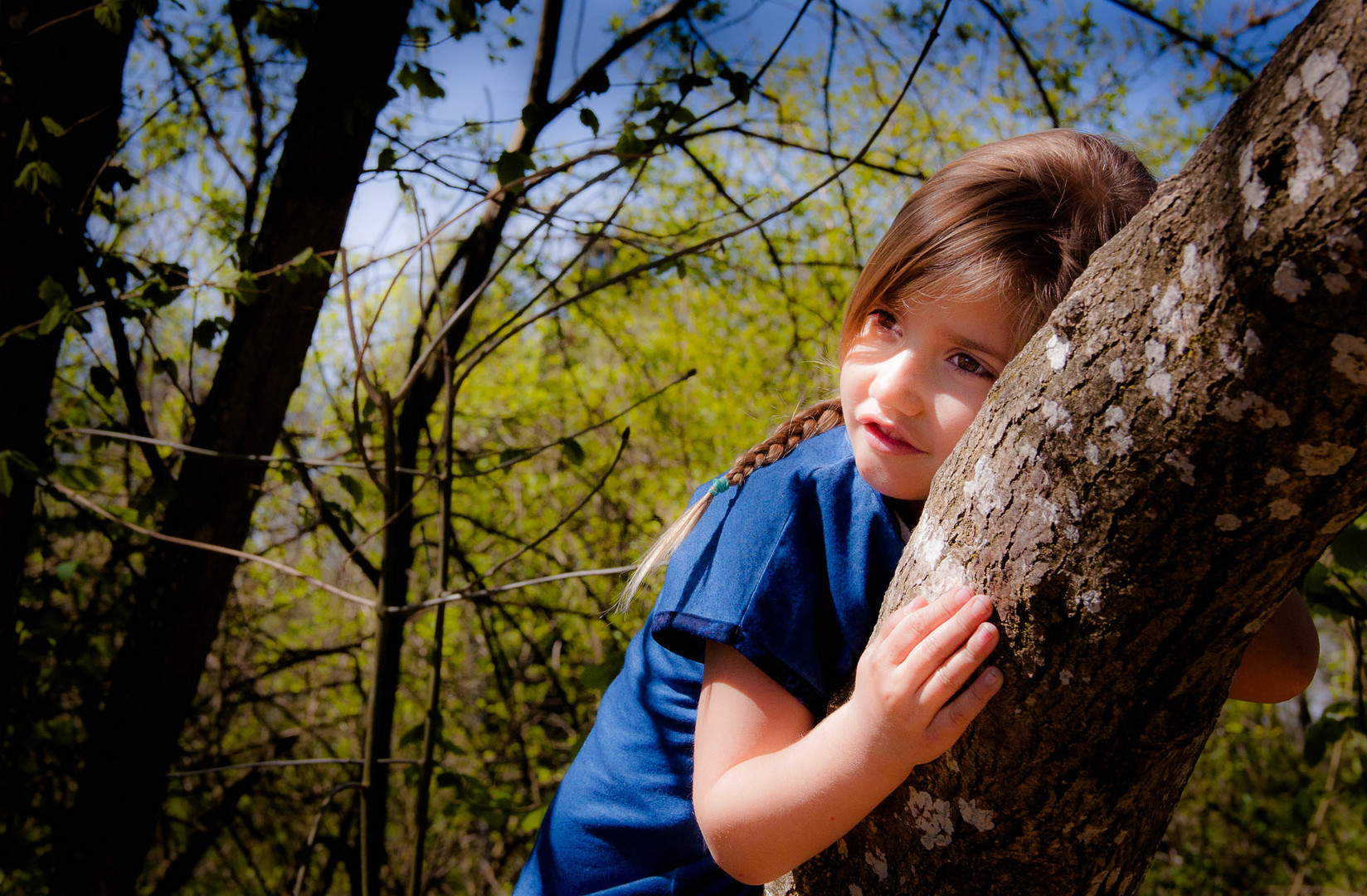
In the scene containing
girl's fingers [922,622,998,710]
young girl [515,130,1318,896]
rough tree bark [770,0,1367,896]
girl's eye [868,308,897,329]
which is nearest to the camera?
rough tree bark [770,0,1367,896]

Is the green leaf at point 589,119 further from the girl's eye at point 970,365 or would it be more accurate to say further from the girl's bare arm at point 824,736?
the girl's bare arm at point 824,736

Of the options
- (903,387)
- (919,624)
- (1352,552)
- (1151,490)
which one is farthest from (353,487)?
(1352,552)

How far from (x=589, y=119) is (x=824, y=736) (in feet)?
4.88

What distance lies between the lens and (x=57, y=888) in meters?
1.96

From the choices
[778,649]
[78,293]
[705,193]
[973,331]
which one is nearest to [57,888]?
[78,293]

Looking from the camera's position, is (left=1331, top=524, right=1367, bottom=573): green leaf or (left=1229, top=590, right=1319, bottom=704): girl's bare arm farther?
(left=1331, top=524, right=1367, bottom=573): green leaf

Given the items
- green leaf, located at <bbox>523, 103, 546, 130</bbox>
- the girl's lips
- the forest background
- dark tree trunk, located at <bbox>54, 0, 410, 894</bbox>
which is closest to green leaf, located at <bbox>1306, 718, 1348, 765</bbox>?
the forest background

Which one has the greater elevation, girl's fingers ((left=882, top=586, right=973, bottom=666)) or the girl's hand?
girl's fingers ((left=882, top=586, right=973, bottom=666))

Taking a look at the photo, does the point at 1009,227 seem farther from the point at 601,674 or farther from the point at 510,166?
the point at 601,674

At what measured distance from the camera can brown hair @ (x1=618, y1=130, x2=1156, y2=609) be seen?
1.07 m

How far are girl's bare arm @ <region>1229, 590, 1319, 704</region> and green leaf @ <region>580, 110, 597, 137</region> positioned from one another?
155 centimetres

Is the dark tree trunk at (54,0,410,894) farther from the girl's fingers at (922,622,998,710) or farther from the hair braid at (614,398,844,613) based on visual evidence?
the girl's fingers at (922,622,998,710)

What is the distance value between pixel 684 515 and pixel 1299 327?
846 millimetres

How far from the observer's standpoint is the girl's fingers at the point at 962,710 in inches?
31.7
